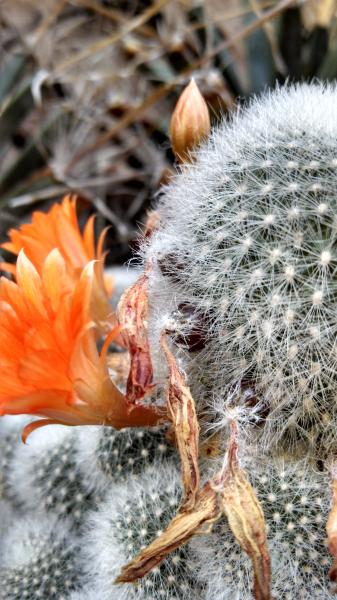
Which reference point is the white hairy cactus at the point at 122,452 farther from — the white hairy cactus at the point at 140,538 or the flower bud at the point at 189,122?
the flower bud at the point at 189,122

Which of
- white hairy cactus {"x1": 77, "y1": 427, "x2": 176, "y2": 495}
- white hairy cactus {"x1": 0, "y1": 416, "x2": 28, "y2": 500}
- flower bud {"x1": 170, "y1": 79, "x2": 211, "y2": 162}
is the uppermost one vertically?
flower bud {"x1": 170, "y1": 79, "x2": 211, "y2": 162}

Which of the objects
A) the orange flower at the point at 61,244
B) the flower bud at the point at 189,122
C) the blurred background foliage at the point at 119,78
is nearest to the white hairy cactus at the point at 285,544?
the orange flower at the point at 61,244

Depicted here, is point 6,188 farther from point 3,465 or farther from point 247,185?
point 247,185

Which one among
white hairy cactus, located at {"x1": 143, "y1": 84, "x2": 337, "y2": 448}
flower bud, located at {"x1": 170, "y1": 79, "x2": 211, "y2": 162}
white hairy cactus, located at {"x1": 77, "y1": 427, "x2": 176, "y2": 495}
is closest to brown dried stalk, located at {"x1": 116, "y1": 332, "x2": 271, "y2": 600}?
white hairy cactus, located at {"x1": 143, "y1": 84, "x2": 337, "y2": 448}

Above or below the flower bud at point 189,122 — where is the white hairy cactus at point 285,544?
below

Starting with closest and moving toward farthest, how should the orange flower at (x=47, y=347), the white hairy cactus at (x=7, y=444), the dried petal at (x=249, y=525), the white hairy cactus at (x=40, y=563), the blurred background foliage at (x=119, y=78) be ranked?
the dried petal at (x=249, y=525)
the orange flower at (x=47, y=347)
the white hairy cactus at (x=40, y=563)
the white hairy cactus at (x=7, y=444)
the blurred background foliage at (x=119, y=78)

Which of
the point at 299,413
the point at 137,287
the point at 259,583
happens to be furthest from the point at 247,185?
the point at 259,583

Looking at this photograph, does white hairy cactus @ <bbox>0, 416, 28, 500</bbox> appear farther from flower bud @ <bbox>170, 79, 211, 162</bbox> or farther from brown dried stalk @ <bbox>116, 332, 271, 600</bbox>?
flower bud @ <bbox>170, 79, 211, 162</bbox>

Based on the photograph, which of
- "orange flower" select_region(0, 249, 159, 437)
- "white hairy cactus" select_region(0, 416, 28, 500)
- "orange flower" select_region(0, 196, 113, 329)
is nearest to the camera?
"orange flower" select_region(0, 249, 159, 437)
